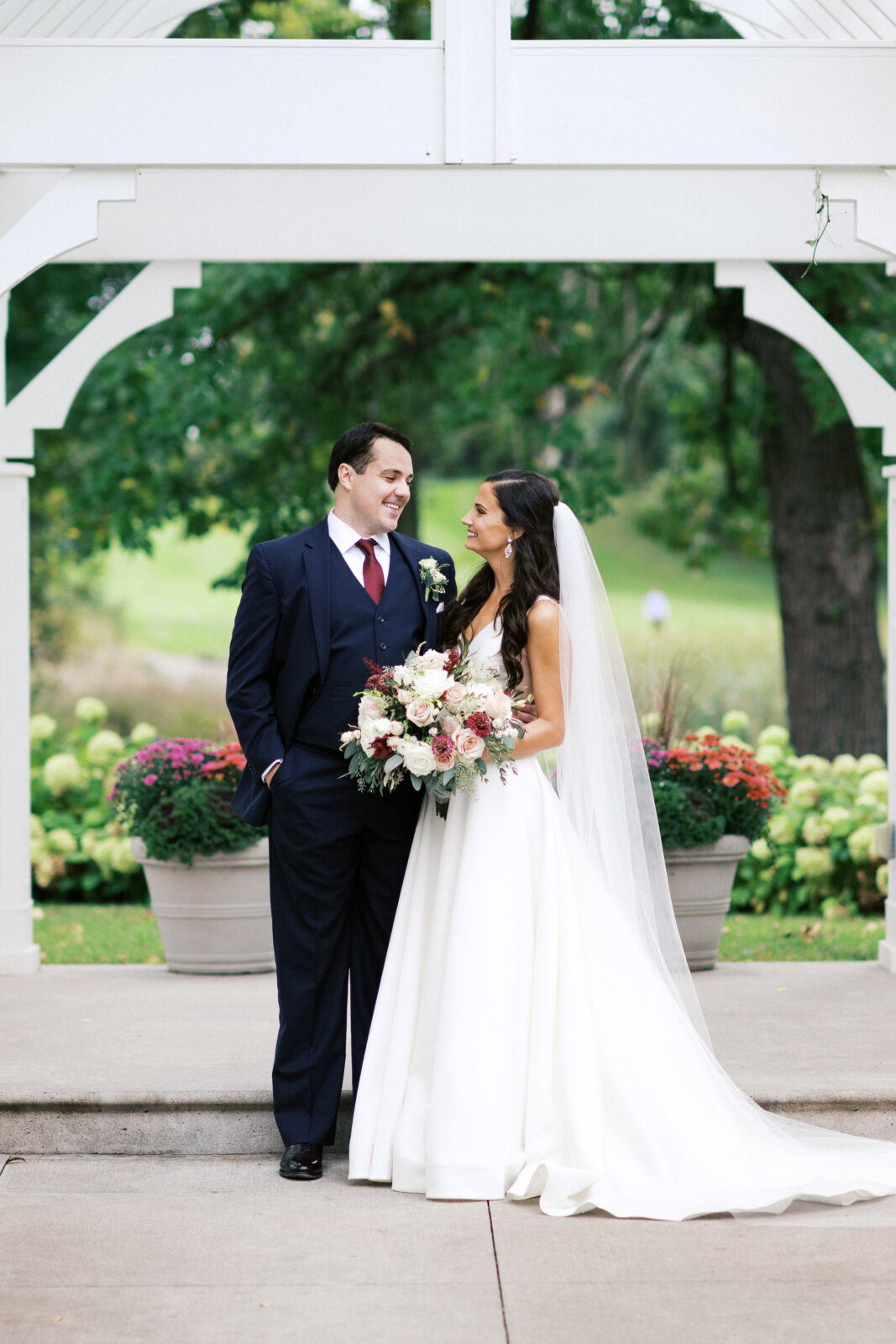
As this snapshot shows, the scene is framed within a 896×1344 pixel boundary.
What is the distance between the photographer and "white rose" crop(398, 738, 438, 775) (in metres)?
3.89

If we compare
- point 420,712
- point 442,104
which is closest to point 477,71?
point 442,104

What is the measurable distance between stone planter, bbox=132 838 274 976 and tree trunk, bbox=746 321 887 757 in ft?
17.4

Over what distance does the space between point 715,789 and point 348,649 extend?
298cm

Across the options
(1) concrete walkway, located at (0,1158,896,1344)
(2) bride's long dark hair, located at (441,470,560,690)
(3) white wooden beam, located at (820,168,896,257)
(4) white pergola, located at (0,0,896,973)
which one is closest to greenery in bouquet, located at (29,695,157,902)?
(4) white pergola, located at (0,0,896,973)

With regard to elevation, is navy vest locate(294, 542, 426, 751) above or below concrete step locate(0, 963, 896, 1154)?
above

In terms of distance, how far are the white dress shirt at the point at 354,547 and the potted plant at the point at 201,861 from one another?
2389mm

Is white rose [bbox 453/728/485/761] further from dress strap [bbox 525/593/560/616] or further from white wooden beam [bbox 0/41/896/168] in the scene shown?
white wooden beam [bbox 0/41/896/168]

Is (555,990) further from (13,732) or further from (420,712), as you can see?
(13,732)

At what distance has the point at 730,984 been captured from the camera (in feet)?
20.5

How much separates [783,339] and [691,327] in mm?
905

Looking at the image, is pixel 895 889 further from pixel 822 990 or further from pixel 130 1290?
pixel 130 1290

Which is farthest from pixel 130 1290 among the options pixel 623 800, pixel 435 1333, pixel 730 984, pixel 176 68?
pixel 176 68

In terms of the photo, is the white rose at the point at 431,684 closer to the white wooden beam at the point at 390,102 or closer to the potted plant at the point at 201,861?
the white wooden beam at the point at 390,102

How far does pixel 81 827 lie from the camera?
922 cm
